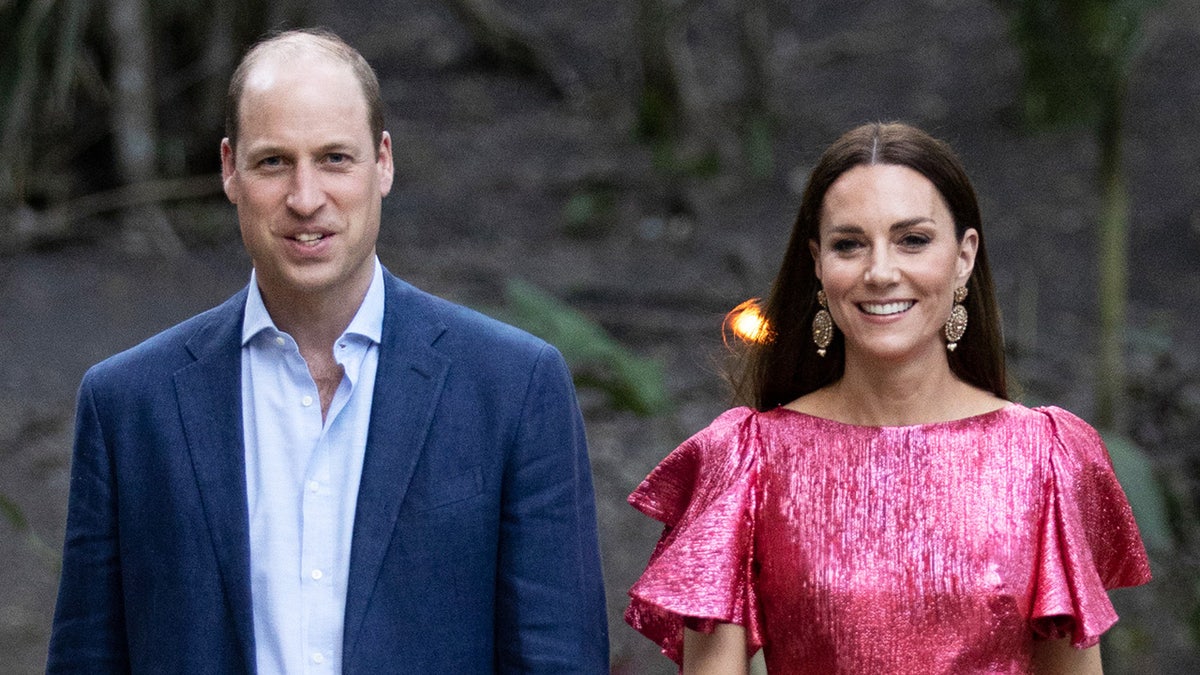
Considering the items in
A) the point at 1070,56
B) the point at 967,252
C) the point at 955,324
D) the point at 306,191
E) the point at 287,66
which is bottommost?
the point at 955,324

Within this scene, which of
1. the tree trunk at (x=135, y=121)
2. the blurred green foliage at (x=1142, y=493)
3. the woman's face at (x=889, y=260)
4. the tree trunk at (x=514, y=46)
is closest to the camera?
the woman's face at (x=889, y=260)

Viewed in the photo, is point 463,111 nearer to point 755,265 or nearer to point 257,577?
point 755,265

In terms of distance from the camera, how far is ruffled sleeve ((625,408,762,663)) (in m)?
2.71

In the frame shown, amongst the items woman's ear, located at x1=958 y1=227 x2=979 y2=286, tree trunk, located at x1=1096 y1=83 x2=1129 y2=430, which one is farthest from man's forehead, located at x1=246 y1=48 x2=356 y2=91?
tree trunk, located at x1=1096 y1=83 x2=1129 y2=430

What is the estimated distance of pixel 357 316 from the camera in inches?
106

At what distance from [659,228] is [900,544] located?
23.6ft

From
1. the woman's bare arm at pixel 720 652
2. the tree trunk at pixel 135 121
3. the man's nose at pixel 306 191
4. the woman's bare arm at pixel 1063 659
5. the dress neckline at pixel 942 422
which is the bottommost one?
the woman's bare arm at pixel 1063 659

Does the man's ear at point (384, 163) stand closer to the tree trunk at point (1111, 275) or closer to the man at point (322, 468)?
the man at point (322, 468)

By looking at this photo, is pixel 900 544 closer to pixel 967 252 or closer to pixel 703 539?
pixel 703 539

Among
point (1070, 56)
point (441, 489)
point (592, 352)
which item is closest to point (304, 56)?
point (441, 489)

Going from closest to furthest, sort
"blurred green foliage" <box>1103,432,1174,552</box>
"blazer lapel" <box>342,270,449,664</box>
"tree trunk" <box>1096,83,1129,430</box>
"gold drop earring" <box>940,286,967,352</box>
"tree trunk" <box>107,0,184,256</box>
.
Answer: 1. "blazer lapel" <box>342,270,449,664</box>
2. "gold drop earring" <box>940,286,967,352</box>
3. "blurred green foliage" <box>1103,432,1174,552</box>
4. "tree trunk" <box>1096,83,1129,430</box>
5. "tree trunk" <box>107,0,184,256</box>

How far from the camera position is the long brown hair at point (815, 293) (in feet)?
9.00

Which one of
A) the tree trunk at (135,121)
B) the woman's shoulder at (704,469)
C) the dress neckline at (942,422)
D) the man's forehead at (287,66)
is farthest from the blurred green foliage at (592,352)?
the tree trunk at (135,121)

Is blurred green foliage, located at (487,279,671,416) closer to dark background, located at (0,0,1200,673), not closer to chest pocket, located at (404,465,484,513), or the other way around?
dark background, located at (0,0,1200,673)
